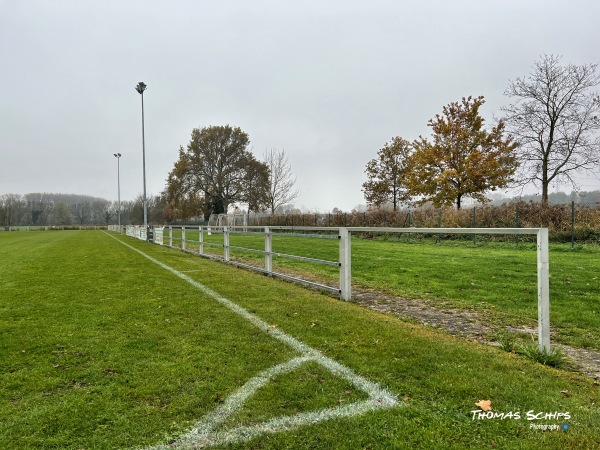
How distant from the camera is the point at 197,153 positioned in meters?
43.8

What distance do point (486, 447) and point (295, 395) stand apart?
1.16 m

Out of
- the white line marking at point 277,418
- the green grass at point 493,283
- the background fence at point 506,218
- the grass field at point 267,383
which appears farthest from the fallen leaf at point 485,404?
the background fence at point 506,218

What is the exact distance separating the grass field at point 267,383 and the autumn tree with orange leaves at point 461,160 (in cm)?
2263

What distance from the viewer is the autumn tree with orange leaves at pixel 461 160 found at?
24.0 m

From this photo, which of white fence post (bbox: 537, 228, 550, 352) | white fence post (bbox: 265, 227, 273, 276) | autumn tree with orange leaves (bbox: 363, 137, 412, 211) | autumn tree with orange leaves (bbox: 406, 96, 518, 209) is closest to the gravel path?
white fence post (bbox: 537, 228, 550, 352)

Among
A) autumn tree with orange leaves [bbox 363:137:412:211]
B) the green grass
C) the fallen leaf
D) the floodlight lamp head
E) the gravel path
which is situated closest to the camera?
the fallen leaf

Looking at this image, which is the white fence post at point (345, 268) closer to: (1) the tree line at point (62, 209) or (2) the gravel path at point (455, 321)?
(2) the gravel path at point (455, 321)

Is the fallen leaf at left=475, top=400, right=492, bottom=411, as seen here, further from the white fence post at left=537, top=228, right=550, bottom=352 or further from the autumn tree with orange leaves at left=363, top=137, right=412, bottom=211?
the autumn tree with orange leaves at left=363, top=137, right=412, bottom=211

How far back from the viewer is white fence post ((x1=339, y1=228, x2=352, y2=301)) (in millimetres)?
5791

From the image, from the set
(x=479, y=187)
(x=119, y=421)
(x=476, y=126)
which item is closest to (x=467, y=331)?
(x=119, y=421)

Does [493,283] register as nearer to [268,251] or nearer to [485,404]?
[268,251]

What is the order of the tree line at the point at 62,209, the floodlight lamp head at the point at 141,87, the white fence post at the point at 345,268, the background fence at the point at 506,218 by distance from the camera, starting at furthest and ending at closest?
the tree line at the point at 62,209 → the floodlight lamp head at the point at 141,87 → the background fence at the point at 506,218 → the white fence post at the point at 345,268

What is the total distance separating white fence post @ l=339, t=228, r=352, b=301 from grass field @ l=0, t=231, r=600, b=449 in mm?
949

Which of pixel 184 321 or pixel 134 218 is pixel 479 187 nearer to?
pixel 184 321
